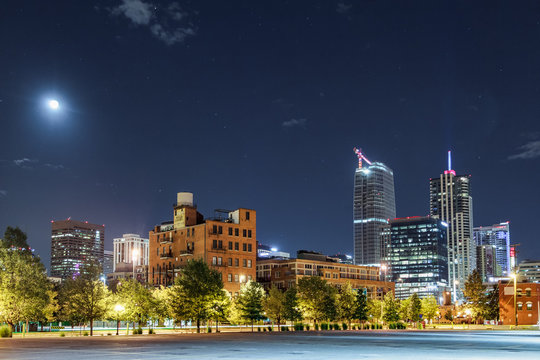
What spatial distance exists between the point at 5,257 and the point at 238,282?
91.3 meters

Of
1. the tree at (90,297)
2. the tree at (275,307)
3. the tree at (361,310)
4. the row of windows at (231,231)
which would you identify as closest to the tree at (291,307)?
the tree at (275,307)

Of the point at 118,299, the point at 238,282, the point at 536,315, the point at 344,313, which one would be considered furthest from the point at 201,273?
the point at 536,315

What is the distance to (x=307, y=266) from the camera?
182m

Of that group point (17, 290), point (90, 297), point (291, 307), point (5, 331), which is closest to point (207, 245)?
point (291, 307)

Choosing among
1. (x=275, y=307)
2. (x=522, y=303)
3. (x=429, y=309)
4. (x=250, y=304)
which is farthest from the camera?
(x=429, y=309)

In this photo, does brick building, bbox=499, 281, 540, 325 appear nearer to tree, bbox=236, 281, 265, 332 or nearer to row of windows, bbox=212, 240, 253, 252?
row of windows, bbox=212, 240, 253, 252

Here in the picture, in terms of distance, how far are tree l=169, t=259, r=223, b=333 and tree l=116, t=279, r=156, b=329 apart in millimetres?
3894

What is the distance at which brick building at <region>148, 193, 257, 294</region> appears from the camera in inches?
5778

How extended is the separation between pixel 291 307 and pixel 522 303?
2799 inches

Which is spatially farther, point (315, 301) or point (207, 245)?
point (207, 245)

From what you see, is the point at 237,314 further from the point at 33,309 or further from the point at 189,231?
the point at 189,231

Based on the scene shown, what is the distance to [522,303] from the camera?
471 ft

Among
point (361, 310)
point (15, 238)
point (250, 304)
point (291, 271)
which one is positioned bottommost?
point (361, 310)

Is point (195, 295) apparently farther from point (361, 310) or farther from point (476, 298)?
point (476, 298)
